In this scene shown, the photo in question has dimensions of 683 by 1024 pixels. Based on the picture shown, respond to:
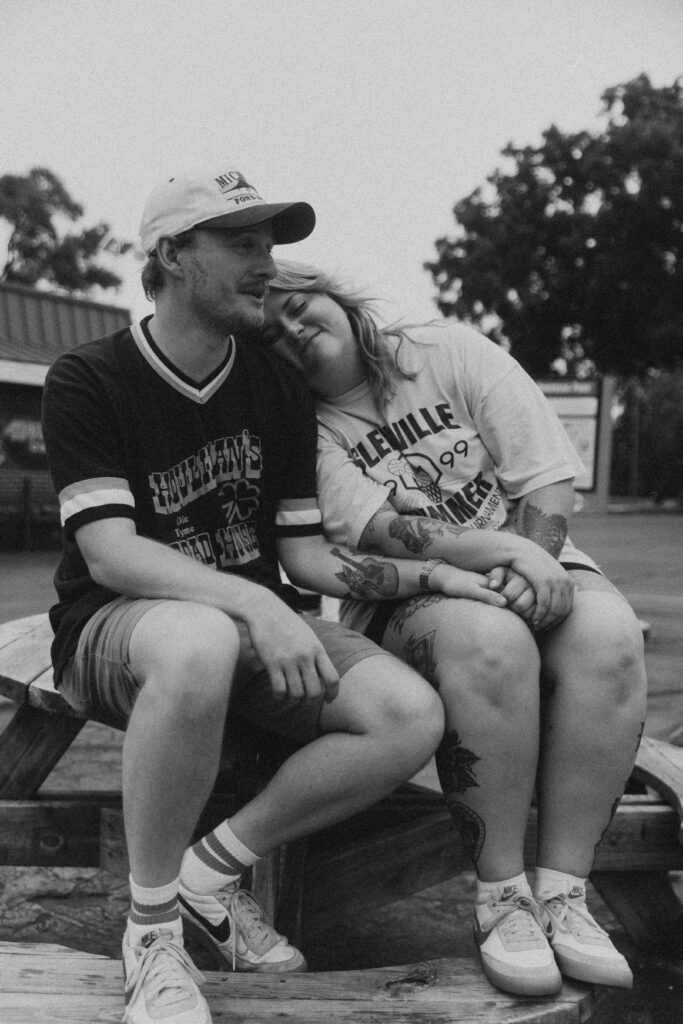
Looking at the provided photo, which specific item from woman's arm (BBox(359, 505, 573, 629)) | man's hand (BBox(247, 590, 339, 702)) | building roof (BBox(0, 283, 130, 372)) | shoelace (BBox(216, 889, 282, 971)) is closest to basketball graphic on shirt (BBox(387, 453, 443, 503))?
woman's arm (BBox(359, 505, 573, 629))

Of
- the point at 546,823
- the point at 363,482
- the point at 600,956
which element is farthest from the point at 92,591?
the point at 600,956

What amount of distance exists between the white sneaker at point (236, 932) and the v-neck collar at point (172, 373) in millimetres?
1017

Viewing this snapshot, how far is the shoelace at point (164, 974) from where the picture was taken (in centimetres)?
158

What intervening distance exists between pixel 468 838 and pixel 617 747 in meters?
0.34

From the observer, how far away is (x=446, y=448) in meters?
Answer: 2.38

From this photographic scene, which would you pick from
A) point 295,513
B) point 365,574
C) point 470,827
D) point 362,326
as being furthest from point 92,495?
point 470,827

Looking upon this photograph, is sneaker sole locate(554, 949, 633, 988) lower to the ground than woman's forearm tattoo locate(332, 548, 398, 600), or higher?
lower

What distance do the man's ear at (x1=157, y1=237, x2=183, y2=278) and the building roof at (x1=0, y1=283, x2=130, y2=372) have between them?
37.4 feet

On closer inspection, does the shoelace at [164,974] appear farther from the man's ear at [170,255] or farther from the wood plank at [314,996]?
the man's ear at [170,255]

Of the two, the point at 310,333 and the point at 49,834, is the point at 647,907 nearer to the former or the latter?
the point at 49,834

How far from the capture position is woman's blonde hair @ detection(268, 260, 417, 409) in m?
2.42

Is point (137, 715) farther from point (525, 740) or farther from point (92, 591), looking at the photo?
point (525, 740)

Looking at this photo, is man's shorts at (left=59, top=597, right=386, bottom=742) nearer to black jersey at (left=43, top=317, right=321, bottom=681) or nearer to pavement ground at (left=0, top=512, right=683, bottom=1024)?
black jersey at (left=43, top=317, right=321, bottom=681)

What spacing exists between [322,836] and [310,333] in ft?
4.14
